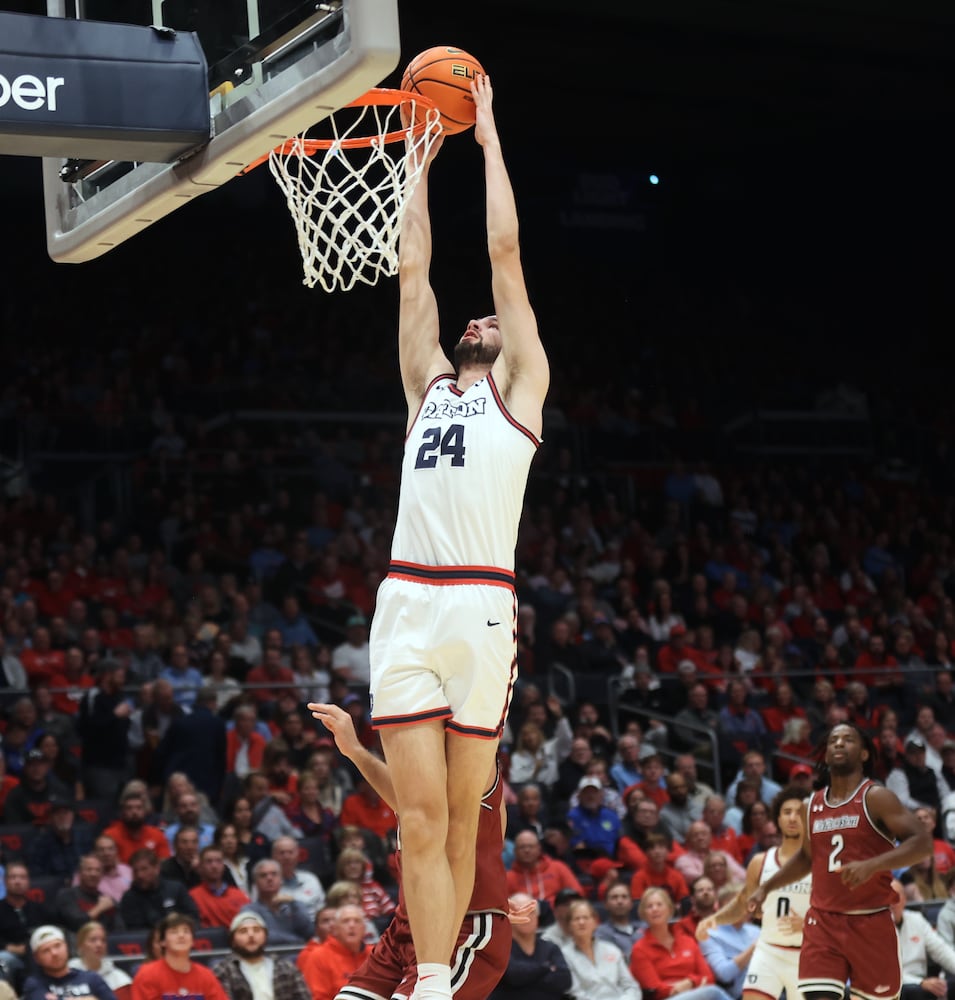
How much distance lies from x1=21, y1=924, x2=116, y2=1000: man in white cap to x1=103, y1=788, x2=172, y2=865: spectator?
6.25 ft

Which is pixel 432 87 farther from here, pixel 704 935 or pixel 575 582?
pixel 575 582

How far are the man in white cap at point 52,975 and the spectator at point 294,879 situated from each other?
6.74 ft

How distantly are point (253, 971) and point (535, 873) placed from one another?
8.60 ft

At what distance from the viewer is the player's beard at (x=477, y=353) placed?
5863 mm

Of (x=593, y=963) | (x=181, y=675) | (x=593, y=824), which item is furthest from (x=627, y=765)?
(x=181, y=675)

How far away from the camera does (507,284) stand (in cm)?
565

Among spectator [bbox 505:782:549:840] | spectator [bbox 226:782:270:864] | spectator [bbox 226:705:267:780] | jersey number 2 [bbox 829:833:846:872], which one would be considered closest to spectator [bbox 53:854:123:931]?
spectator [bbox 226:782:270:864]

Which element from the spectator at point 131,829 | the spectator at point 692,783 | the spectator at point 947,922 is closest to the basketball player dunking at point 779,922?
the spectator at point 947,922

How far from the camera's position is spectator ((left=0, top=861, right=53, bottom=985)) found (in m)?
9.63

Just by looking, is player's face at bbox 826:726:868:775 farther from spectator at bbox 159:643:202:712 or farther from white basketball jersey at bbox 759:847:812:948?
spectator at bbox 159:643:202:712

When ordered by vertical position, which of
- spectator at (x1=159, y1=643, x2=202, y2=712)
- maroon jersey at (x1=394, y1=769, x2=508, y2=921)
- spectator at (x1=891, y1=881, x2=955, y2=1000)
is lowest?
spectator at (x1=891, y1=881, x2=955, y2=1000)

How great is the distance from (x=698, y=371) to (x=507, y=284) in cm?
1755

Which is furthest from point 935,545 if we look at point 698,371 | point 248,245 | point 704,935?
point 704,935

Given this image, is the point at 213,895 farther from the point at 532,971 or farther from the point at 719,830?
the point at 719,830
